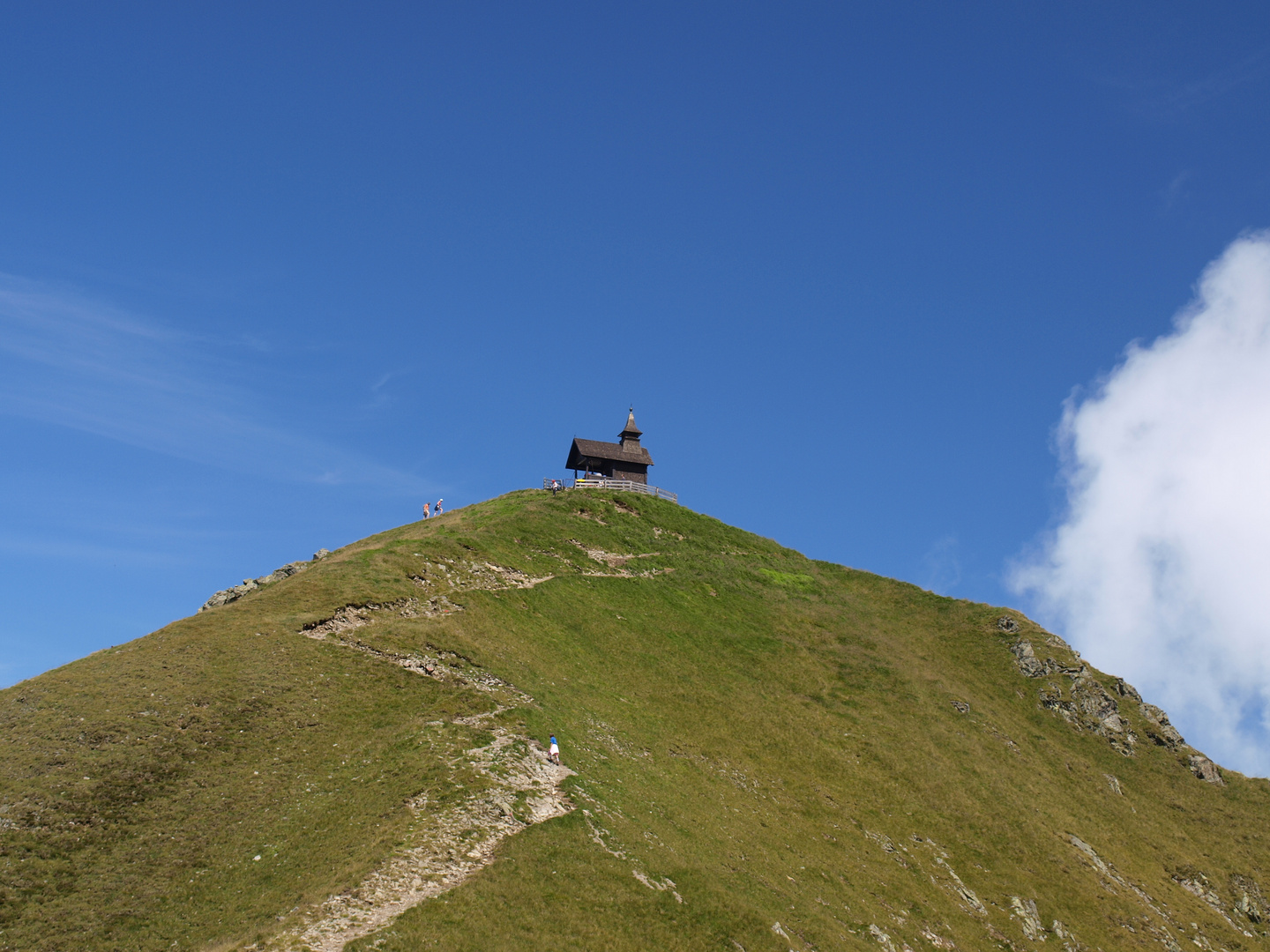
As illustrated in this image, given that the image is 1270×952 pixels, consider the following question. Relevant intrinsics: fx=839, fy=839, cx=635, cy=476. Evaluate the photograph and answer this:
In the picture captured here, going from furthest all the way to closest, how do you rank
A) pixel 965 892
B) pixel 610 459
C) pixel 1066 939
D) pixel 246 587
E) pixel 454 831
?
pixel 610 459
pixel 246 587
pixel 965 892
pixel 1066 939
pixel 454 831

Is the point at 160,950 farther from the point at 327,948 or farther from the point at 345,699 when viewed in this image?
the point at 345,699

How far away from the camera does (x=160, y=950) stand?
30.6m

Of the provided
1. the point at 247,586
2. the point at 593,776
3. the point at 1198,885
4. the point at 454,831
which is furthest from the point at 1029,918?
the point at 247,586

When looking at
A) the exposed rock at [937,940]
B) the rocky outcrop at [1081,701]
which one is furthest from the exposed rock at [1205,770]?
the exposed rock at [937,940]

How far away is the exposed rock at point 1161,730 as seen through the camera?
8350cm

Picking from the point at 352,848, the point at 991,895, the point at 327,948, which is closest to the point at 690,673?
the point at 991,895

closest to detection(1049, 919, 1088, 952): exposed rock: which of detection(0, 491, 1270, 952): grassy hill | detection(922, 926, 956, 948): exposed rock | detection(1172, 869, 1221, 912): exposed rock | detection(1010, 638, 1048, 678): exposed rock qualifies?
detection(0, 491, 1270, 952): grassy hill

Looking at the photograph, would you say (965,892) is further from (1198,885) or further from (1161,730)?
(1161,730)

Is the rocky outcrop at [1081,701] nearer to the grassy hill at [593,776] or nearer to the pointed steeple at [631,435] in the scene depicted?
the grassy hill at [593,776]

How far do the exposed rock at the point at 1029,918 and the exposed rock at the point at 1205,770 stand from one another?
36.8 meters

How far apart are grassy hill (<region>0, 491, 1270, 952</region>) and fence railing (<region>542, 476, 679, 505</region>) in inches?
372

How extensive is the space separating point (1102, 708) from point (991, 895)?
37.2 metres

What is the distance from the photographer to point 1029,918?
54969mm

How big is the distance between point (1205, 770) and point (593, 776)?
223 feet
